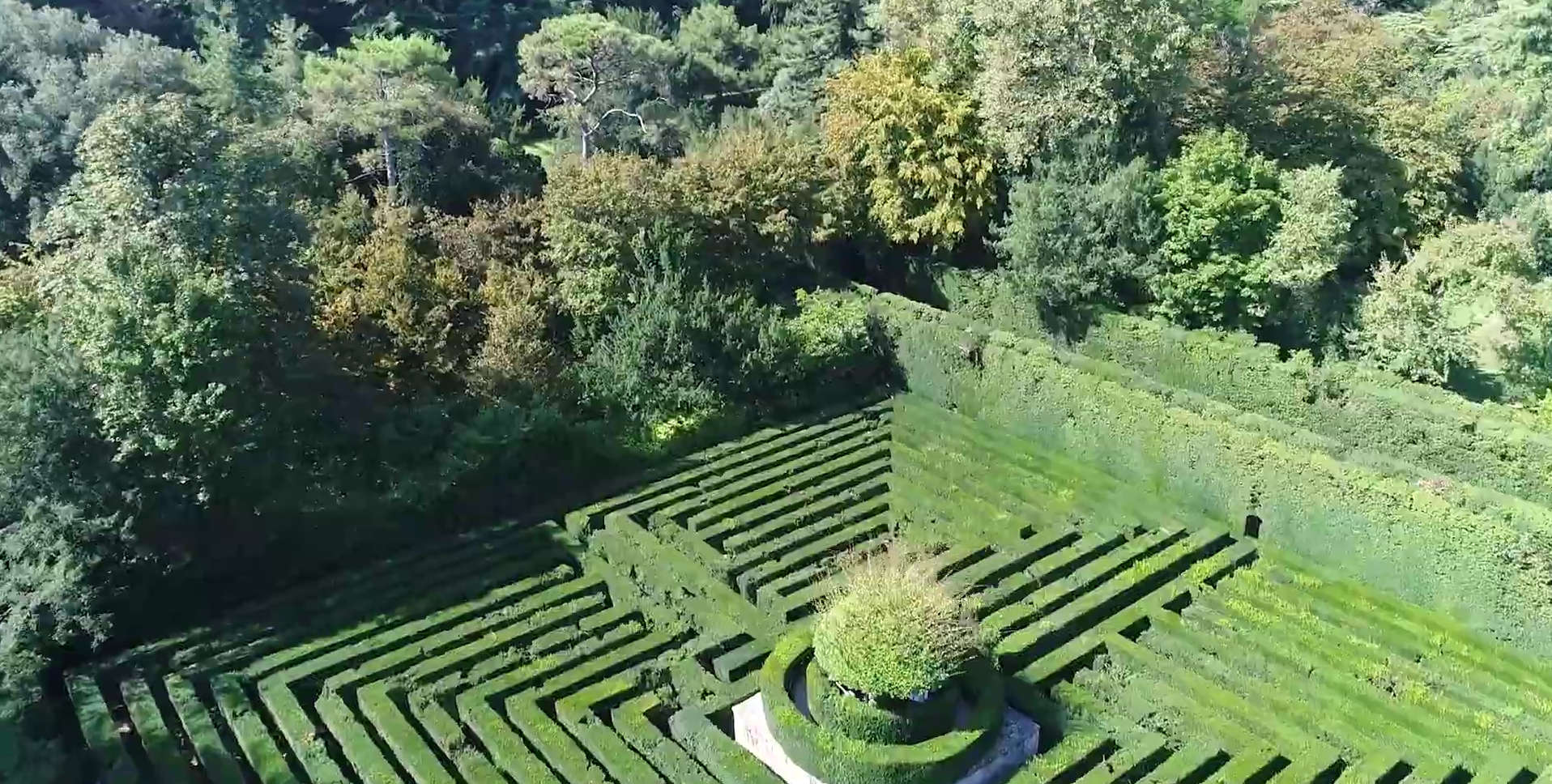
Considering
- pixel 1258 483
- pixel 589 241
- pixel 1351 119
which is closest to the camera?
pixel 1258 483

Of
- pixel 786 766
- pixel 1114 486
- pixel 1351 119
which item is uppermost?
pixel 1351 119

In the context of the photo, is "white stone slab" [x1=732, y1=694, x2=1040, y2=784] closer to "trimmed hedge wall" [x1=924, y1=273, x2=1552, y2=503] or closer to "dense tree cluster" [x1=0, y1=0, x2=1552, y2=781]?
"dense tree cluster" [x1=0, y1=0, x2=1552, y2=781]

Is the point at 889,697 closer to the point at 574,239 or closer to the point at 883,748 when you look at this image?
the point at 883,748

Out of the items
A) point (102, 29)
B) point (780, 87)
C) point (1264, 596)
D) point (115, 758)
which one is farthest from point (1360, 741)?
point (102, 29)

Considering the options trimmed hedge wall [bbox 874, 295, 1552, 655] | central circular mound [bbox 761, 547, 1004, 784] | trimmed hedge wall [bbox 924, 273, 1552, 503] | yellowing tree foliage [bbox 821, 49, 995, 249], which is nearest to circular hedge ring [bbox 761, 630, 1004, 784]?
central circular mound [bbox 761, 547, 1004, 784]

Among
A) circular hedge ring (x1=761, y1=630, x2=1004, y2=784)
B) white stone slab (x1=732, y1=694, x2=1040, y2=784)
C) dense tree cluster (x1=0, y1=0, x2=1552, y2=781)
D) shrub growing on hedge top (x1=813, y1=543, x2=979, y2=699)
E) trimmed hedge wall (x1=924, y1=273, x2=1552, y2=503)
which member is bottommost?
white stone slab (x1=732, y1=694, x2=1040, y2=784)

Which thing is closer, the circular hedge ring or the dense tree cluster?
the circular hedge ring

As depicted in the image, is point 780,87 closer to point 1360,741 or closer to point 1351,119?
point 1351,119
